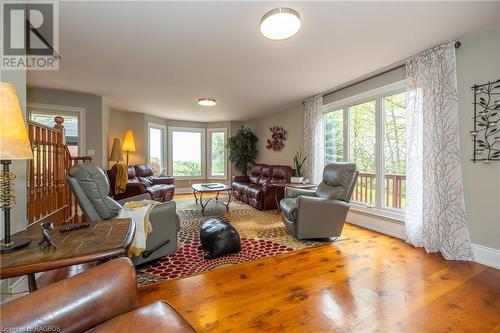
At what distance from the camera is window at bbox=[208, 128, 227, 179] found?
7484 millimetres

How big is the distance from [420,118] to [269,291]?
2727mm

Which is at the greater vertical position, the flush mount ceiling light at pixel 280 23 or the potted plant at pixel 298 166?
the flush mount ceiling light at pixel 280 23

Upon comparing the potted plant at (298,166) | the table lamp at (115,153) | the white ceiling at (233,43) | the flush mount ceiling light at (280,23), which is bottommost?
the potted plant at (298,166)

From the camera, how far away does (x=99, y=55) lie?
277 cm

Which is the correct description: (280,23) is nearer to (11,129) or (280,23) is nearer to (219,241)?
(11,129)

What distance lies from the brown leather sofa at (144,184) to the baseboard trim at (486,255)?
15.6 feet

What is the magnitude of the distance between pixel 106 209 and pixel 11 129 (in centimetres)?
120

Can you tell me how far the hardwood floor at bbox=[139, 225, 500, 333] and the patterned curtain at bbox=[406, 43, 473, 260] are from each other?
252mm

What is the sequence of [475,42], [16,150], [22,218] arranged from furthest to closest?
[475,42]
[22,218]
[16,150]

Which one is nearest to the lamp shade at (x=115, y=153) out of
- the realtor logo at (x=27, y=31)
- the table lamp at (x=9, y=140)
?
the realtor logo at (x=27, y=31)

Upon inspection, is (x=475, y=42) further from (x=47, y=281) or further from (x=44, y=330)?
(x=47, y=281)

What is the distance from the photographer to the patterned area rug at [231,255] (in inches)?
→ 87.6

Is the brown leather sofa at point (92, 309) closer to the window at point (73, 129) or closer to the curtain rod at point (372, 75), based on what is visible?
the curtain rod at point (372, 75)

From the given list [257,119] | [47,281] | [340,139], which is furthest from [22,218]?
[257,119]
